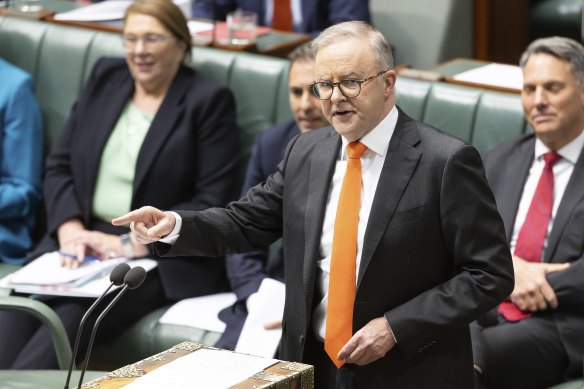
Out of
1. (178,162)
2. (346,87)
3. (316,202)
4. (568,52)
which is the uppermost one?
(346,87)

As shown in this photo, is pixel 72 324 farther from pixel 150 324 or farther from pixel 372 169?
pixel 372 169

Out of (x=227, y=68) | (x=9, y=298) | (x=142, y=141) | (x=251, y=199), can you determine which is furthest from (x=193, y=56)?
(x=251, y=199)

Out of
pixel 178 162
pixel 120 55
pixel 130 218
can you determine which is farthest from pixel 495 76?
pixel 130 218

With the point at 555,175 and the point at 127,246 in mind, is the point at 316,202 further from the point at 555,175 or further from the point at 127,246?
the point at 127,246

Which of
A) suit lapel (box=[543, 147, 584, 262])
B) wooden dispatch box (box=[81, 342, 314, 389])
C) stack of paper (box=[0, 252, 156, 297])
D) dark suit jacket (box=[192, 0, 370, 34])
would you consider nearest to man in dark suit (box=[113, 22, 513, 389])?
wooden dispatch box (box=[81, 342, 314, 389])

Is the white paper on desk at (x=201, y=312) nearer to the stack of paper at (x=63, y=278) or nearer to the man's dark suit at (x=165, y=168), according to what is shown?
the man's dark suit at (x=165, y=168)

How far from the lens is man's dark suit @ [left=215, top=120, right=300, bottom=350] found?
326 cm

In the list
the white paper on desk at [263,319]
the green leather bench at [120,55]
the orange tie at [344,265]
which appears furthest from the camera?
the green leather bench at [120,55]

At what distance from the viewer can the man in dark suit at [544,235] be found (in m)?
2.81

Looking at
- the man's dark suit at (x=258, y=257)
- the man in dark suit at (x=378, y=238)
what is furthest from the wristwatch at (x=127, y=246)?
the man in dark suit at (x=378, y=238)

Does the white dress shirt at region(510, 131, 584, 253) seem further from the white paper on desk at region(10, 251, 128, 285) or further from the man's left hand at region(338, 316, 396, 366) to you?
the white paper on desk at region(10, 251, 128, 285)

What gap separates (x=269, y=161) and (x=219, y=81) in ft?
1.65

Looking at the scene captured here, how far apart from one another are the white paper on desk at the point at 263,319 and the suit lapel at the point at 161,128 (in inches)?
22.2

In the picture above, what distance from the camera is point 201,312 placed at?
3.31m
